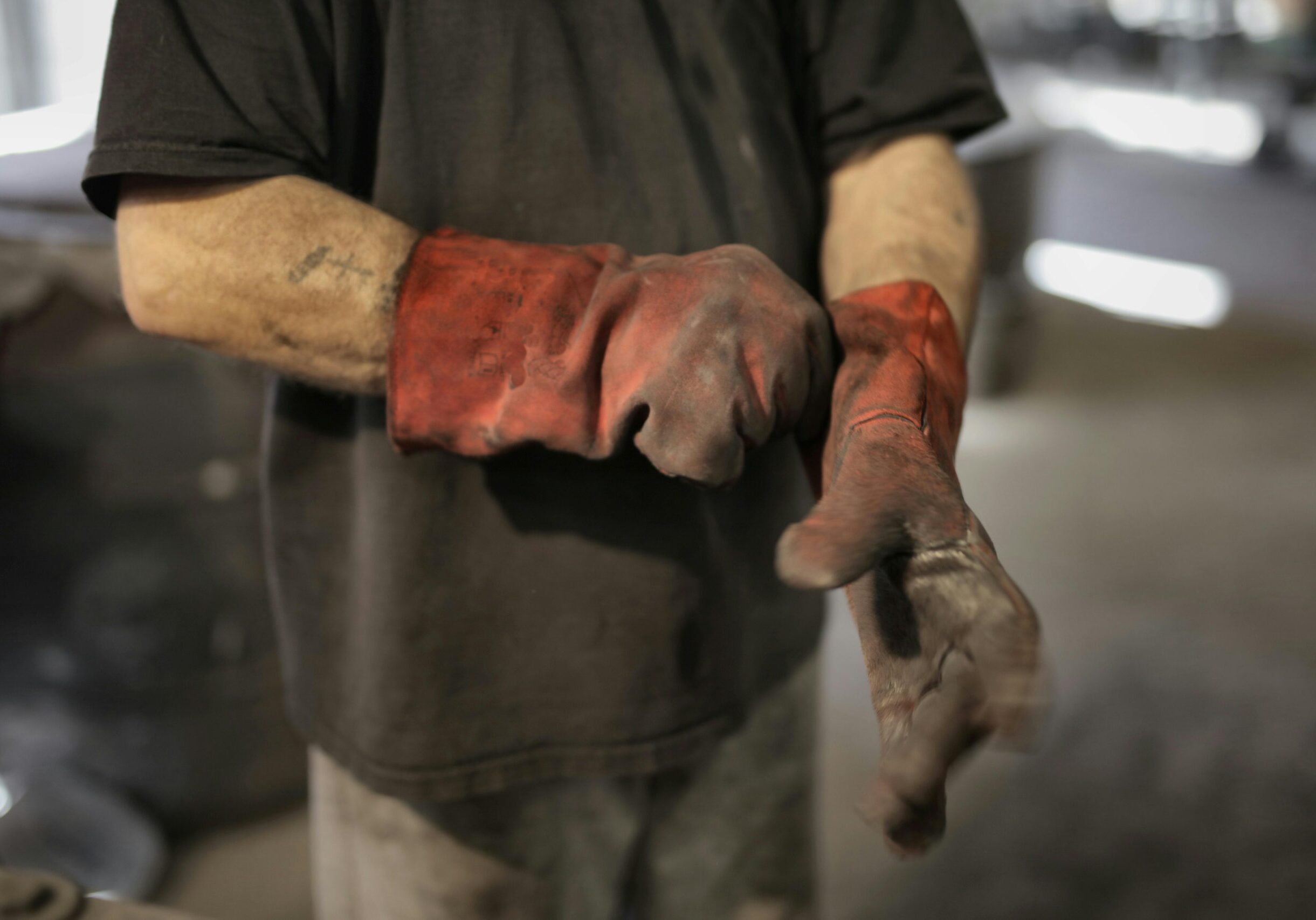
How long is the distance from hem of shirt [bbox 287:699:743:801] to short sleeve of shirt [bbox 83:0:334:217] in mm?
392

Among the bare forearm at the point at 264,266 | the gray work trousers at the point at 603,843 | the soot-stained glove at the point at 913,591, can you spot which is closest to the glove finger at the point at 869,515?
the soot-stained glove at the point at 913,591

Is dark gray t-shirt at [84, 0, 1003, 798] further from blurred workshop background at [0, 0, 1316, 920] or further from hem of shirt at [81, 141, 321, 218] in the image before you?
blurred workshop background at [0, 0, 1316, 920]

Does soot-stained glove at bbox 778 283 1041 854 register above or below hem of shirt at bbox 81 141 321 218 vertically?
below

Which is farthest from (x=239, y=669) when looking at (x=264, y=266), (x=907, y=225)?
(x=907, y=225)

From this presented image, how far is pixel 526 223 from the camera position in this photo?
2.12 ft

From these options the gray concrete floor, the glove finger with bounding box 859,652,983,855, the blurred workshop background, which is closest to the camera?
the glove finger with bounding box 859,652,983,855

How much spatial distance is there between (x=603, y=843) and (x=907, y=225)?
502 millimetres

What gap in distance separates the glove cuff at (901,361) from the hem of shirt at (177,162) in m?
0.33

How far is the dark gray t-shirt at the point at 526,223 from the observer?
0.58 metres

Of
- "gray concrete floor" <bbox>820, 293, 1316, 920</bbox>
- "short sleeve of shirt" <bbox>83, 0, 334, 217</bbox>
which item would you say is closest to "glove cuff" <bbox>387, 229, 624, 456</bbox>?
"short sleeve of shirt" <bbox>83, 0, 334, 217</bbox>

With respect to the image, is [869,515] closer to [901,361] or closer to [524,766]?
[901,361]

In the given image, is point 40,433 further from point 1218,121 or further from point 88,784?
point 1218,121

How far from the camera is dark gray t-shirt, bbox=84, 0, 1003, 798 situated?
579mm

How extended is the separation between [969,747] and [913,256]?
41 cm
